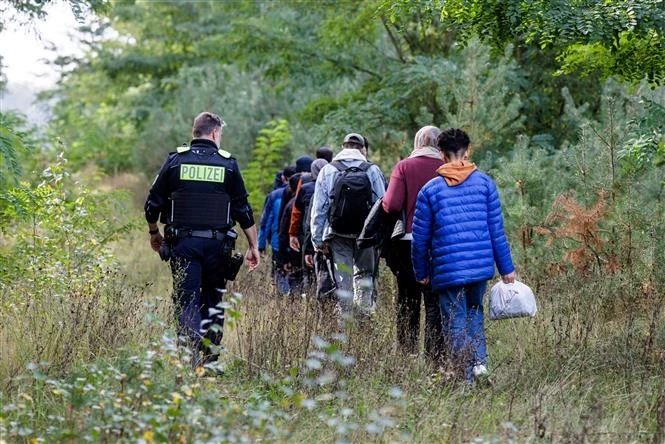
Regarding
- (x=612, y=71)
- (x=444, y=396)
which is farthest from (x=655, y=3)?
(x=444, y=396)

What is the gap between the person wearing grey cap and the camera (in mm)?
9227

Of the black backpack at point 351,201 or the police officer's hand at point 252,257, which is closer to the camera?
the police officer's hand at point 252,257

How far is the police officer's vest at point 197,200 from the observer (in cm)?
822

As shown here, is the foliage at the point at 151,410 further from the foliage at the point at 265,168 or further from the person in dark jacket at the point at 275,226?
the foliage at the point at 265,168

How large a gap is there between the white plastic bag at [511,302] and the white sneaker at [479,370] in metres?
0.36

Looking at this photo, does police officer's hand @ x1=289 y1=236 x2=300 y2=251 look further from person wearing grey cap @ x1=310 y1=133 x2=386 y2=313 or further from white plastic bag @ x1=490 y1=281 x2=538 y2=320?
white plastic bag @ x1=490 y1=281 x2=538 y2=320

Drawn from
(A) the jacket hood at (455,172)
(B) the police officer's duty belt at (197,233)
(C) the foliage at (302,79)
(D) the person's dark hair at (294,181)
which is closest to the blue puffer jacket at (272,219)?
(D) the person's dark hair at (294,181)

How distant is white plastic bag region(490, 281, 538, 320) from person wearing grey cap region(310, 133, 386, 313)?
1.74 meters

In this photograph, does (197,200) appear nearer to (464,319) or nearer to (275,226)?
(464,319)

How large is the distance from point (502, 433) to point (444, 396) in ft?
3.93

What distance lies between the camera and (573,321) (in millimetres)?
8258

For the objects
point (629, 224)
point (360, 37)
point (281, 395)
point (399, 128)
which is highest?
point (360, 37)

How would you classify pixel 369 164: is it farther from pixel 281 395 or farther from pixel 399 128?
pixel 399 128

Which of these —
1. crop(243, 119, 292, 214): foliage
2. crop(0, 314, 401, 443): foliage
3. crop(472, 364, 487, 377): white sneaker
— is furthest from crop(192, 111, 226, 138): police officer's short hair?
crop(243, 119, 292, 214): foliage
